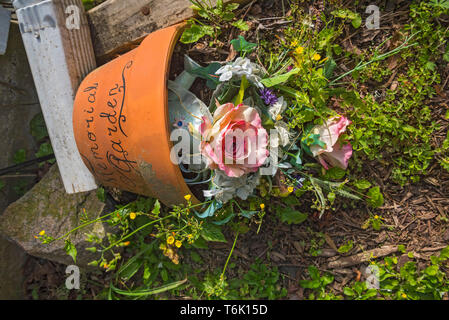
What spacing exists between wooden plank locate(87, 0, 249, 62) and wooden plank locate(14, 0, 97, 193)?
0.05 metres

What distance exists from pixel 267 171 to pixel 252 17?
0.62 m

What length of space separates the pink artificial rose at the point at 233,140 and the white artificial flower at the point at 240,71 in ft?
0.37

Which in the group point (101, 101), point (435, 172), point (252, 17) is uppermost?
point (252, 17)

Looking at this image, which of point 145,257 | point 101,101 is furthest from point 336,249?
point 101,101

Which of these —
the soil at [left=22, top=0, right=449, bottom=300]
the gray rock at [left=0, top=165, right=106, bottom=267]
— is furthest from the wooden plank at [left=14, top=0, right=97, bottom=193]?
the soil at [left=22, top=0, right=449, bottom=300]

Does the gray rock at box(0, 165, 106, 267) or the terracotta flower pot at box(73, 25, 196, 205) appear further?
the gray rock at box(0, 165, 106, 267)

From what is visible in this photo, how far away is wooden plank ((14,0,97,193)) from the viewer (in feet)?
3.94

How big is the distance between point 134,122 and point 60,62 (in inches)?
22.8

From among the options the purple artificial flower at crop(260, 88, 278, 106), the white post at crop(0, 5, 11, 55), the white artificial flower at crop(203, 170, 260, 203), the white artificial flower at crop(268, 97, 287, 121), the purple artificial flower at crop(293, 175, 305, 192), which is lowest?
the purple artificial flower at crop(293, 175, 305, 192)

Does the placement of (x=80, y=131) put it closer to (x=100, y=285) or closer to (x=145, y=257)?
(x=145, y=257)

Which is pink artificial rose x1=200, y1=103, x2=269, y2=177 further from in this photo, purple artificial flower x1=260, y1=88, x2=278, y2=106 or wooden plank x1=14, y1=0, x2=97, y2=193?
wooden plank x1=14, y1=0, x2=97, y2=193

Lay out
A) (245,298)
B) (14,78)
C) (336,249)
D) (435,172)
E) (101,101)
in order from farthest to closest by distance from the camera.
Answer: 1. (14,78)
2. (245,298)
3. (336,249)
4. (435,172)
5. (101,101)

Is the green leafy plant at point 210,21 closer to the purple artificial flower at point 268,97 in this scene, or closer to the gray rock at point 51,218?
the purple artificial flower at point 268,97

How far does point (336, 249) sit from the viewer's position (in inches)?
52.8
